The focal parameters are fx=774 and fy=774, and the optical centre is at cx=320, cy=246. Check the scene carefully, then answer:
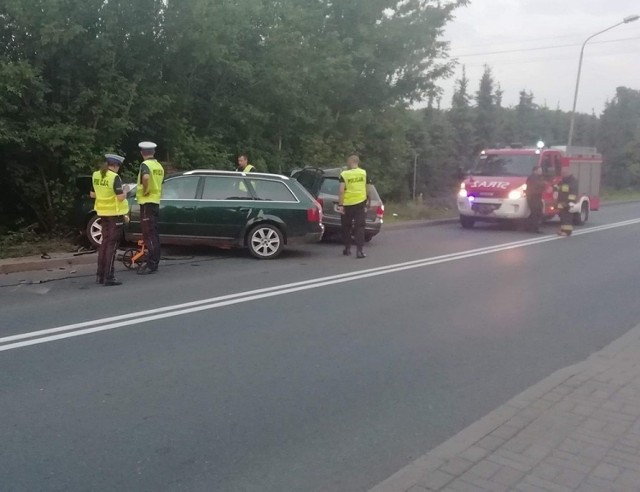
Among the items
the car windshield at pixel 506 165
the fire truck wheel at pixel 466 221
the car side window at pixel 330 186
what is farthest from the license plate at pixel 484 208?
the car side window at pixel 330 186

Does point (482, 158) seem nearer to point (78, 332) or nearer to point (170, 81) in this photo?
point (170, 81)

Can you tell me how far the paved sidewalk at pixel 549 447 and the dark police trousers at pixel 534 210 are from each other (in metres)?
13.8

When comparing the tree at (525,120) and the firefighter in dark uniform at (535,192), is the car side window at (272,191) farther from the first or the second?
the tree at (525,120)

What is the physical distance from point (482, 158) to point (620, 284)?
10343 mm

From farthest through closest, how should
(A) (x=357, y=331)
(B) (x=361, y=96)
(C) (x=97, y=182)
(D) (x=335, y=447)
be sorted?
(B) (x=361, y=96), (C) (x=97, y=182), (A) (x=357, y=331), (D) (x=335, y=447)

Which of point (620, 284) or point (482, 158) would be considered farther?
point (482, 158)

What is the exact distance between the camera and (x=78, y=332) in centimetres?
744

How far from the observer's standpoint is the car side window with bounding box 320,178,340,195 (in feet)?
50.8

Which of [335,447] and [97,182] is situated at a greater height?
[97,182]

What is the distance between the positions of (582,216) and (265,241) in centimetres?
1362

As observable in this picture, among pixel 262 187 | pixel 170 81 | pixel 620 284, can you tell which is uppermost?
pixel 170 81

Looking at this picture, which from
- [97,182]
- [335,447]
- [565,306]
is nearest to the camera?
[335,447]

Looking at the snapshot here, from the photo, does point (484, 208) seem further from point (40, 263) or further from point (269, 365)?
point (269, 365)

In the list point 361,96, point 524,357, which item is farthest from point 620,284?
point 361,96
